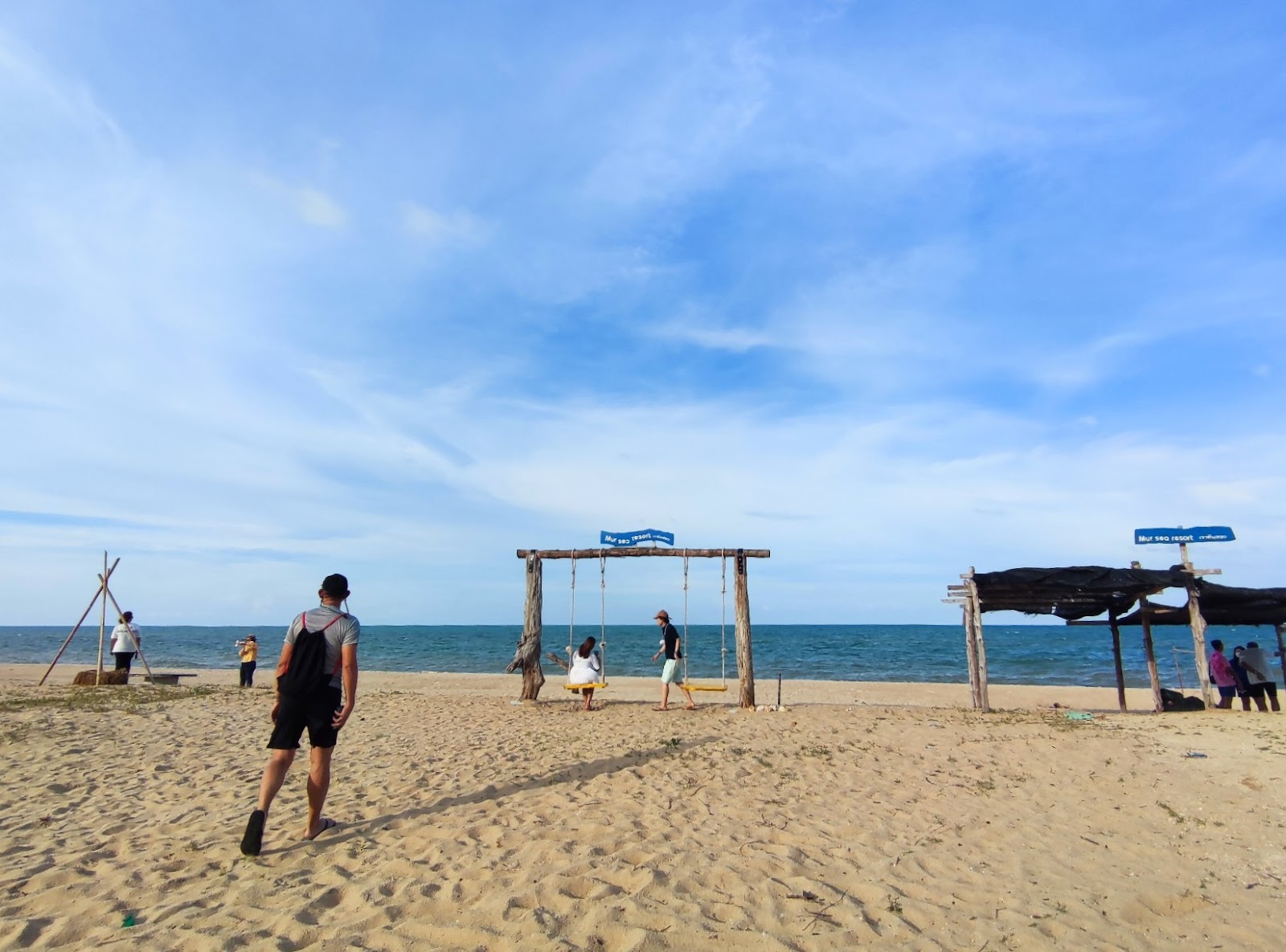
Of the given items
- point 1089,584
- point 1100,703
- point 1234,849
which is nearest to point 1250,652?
point 1089,584

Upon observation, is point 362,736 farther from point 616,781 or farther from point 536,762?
point 616,781

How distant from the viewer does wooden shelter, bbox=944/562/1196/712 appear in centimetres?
1316

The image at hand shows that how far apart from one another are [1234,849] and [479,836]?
5.67 meters

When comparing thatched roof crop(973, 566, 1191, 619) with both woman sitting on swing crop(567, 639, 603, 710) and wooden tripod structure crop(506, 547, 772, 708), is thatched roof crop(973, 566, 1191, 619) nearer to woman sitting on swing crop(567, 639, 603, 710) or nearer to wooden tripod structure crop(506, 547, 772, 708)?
wooden tripod structure crop(506, 547, 772, 708)

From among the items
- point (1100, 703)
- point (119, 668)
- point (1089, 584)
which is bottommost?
point (1100, 703)

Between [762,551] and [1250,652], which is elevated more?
[762,551]

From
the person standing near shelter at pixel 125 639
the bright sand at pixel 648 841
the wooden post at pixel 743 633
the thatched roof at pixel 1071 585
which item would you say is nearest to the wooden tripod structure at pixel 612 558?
the wooden post at pixel 743 633

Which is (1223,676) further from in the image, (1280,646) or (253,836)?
(253,836)

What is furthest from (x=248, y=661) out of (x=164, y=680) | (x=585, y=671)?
(x=585, y=671)

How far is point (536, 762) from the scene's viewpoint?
780cm

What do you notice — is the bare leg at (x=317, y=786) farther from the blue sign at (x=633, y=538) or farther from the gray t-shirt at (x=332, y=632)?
the blue sign at (x=633, y=538)

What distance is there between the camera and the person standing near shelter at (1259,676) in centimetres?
1371

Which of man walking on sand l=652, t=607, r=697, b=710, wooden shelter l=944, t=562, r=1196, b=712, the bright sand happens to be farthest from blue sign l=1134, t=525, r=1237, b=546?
man walking on sand l=652, t=607, r=697, b=710

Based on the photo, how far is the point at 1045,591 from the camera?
539 inches
